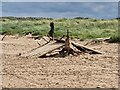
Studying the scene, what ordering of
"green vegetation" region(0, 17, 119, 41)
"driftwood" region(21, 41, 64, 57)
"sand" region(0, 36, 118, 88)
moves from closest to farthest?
"sand" region(0, 36, 118, 88) → "driftwood" region(21, 41, 64, 57) → "green vegetation" region(0, 17, 119, 41)

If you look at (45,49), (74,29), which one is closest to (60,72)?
(45,49)

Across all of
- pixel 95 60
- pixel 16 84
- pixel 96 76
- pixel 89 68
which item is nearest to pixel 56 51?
pixel 95 60

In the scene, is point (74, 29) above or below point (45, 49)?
below

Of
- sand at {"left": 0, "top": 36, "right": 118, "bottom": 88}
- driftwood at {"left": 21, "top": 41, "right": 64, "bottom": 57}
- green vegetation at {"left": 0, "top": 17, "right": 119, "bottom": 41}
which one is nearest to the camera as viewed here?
sand at {"left": 0, "top": 36, "right": 118, "bottom": 88}

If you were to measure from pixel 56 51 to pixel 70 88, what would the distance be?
7.17 m

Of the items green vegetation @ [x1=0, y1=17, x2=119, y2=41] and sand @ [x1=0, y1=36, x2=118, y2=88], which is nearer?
sand @ [x1=0, y1=36, x2=118, y2=88]

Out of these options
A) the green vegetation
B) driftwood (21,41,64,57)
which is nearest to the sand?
driftwood (21,41,64,57)

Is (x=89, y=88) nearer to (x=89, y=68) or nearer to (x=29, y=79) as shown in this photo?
(x=29, y=79)

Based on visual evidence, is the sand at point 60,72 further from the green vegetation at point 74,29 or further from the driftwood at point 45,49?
the green vegetation at point 74,29

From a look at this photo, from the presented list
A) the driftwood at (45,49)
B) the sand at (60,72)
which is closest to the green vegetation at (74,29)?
the driftwood at (45,49)

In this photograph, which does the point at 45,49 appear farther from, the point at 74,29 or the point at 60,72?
the point at 74,29

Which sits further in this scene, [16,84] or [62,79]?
[62,79]

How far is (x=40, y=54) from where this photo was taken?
52.5 feet

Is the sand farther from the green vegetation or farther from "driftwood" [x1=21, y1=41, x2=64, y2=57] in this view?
the green vegetation
